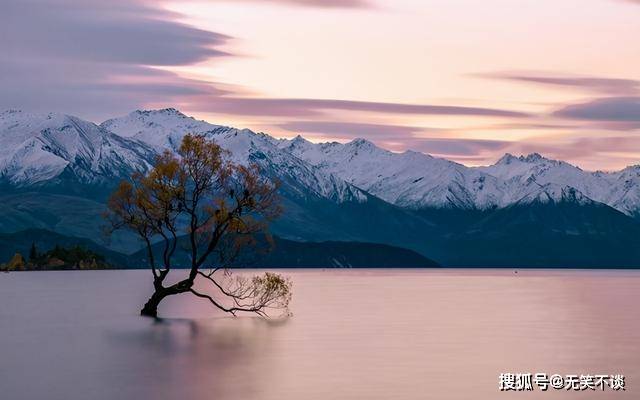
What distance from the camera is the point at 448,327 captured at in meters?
102

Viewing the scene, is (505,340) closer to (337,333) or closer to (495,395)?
(337,333)

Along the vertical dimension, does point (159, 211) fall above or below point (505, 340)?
above

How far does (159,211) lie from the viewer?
102062 mm

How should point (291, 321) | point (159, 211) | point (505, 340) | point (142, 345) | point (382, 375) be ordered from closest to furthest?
1. point (382, 375)
2. point (142, 345)
3. point (505, 340)
4. point (159, 211)
5. point (291, 321)

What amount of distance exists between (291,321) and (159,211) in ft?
57.1

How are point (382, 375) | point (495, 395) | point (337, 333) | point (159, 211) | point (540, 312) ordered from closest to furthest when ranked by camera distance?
1. point (495, 395)
2. point (382, 375)
3. point (337, 333)
4. point (159, 211)
5. point (540, 312)

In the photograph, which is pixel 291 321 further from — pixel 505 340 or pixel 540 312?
pixel 540 312

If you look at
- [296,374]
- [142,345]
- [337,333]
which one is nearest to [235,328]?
[337,333]

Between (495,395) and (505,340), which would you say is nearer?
(495,395)

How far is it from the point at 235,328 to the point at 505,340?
82.0 ft

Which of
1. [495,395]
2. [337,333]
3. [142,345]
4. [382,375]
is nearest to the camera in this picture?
[495,395]

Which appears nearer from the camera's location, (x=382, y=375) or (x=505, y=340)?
(x=382, y=375)

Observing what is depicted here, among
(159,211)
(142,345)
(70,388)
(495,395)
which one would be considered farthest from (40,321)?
(495,395)

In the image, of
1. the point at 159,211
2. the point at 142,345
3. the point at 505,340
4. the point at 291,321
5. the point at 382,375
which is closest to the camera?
the point at 382,375
